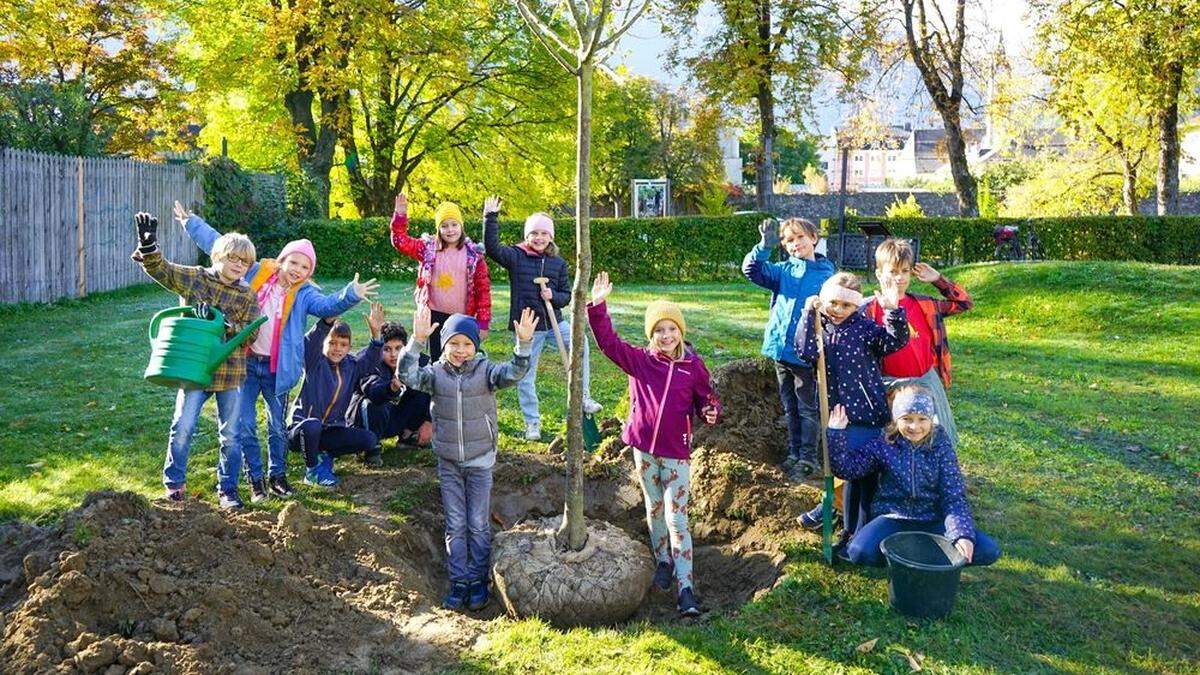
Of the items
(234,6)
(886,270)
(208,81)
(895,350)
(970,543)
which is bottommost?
(970,543)

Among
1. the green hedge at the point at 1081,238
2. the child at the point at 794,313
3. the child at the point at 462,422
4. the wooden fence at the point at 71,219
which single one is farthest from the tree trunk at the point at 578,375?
the green hedge at the point at 1081,238

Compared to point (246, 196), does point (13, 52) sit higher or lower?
higher

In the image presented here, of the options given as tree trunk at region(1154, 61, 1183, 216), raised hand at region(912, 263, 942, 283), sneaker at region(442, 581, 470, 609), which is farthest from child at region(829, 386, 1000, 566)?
tree trunk at region(1154, 61, 1183, 216)

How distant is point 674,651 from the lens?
4035 millimetres

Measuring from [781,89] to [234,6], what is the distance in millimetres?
14569

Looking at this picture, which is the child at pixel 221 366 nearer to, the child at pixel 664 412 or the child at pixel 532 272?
the child at pixel 532 272

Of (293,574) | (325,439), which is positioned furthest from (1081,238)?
(293,574)

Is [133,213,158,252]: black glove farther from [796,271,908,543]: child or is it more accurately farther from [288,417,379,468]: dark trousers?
[796,271,908,543]: child

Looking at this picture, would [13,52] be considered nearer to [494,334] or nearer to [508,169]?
[508,169]

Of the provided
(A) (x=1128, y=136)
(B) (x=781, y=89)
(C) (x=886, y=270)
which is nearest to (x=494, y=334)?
(C) (x=886, y=270)

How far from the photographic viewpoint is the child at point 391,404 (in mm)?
6578

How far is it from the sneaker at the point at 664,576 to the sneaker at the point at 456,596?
980mm

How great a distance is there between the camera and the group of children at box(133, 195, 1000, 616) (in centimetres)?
471

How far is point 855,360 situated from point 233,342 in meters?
3.36
